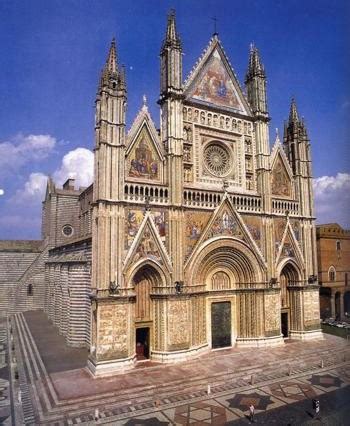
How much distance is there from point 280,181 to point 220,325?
42.2ft

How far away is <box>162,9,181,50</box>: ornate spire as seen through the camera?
2584 centimetres

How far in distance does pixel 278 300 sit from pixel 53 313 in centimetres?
2239

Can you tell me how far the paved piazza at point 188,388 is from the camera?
49.5 ft

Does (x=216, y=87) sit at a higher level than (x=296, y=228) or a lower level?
higher

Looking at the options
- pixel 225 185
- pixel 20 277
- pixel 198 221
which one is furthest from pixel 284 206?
pixel 20 277

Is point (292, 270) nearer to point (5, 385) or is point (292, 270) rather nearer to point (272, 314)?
point (272, 314)

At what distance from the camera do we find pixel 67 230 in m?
45.9

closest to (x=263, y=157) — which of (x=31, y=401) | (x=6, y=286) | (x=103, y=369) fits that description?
(x=103, y=369)

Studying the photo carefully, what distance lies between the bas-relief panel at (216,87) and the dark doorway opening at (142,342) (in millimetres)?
17131

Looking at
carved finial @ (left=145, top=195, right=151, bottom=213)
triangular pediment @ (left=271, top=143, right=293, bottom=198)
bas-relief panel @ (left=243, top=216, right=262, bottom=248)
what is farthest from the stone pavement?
triangular pediment @ (left=271, top=143, right=293, bottom=198)

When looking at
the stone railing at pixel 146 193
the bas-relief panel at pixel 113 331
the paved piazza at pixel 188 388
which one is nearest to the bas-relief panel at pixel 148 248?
the stone railing at pixel 146 193

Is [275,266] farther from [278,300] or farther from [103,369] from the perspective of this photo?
[103,369]

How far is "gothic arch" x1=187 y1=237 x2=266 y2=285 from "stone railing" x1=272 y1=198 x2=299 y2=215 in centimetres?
463

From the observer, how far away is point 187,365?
21.7 meters
